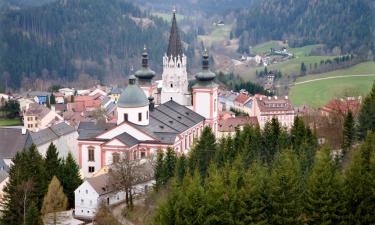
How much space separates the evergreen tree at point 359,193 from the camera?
3297 centimetres

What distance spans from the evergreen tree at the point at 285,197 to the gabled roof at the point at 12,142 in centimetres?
3552

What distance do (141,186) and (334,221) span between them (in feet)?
59.1

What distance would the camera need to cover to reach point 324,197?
110ft

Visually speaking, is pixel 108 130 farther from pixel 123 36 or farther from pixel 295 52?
pixel 123 36

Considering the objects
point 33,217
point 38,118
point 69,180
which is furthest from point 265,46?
point 33,217

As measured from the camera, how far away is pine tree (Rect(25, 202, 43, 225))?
1644 inches

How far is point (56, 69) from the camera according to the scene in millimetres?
169625

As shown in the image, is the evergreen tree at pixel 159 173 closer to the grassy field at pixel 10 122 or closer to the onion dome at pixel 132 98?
the onion dome at pixel 132 98

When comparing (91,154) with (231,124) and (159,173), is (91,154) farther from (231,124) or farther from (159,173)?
(231,124)

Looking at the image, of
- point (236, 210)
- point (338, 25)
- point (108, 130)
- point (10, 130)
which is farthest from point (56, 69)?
point (236, 210)

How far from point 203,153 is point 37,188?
1040 centimetres

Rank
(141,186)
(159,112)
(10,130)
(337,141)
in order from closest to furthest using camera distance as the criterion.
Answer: (141,186)
(337,141)
(159,112)
(10,130)

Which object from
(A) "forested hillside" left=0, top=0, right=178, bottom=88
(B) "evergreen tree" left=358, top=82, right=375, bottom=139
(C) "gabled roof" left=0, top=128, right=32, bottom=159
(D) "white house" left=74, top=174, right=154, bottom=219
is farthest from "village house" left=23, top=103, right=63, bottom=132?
Answer: (A) "forested hillside" left=0, top=0, right=178, bottom=88

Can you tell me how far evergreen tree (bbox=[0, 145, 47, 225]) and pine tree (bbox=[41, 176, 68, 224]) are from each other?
81 centimetres
